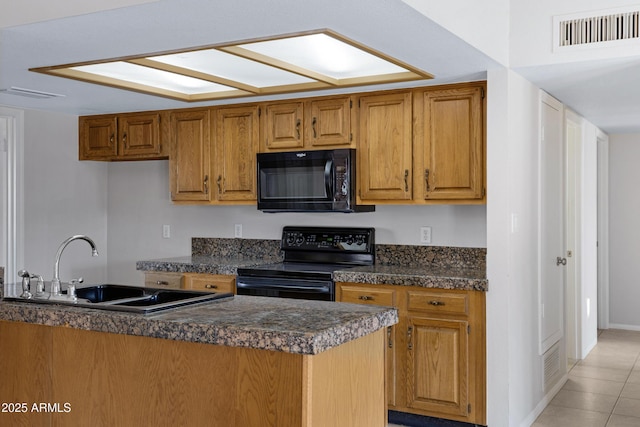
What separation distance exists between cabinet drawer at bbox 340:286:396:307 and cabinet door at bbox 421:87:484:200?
2.10 feet

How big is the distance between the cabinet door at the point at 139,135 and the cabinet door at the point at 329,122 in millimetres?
1296

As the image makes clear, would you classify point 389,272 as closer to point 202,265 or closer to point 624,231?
point 202,265

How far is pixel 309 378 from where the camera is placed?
2100 mm

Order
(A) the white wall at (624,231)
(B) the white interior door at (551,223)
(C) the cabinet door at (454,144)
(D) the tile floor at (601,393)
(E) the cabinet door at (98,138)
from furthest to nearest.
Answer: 1. (A) the white wall at (624,231)
2. (E) the cabinet door at (98,138)
3. (B) the white interior door at (551,223)
4. (D) the tile floor at (601,393)
5. (C) the cabinet door at (454,144)

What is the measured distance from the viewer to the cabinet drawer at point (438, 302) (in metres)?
3.85

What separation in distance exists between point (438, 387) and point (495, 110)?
5.28ft

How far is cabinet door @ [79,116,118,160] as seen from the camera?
17.4 ft

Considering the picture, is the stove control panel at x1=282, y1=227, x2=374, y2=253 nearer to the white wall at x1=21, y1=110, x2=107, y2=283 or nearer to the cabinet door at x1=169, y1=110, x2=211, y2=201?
the cabinet door at x1=169, y1=110, x2=211, y2=201

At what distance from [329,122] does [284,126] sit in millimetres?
348

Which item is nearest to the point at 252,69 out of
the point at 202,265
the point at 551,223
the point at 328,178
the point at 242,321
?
the point at 328,178

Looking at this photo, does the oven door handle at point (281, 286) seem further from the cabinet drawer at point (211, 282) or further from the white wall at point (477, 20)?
the white wall at point (477, 20)

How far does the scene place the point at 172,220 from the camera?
5.59m

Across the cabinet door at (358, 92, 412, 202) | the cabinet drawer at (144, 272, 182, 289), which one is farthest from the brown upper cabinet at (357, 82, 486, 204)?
the cabinet drawer at (144, 272, 182, 289)

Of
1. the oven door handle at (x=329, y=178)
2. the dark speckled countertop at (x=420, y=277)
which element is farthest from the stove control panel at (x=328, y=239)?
the oven door handle at (x=329, y=178)
